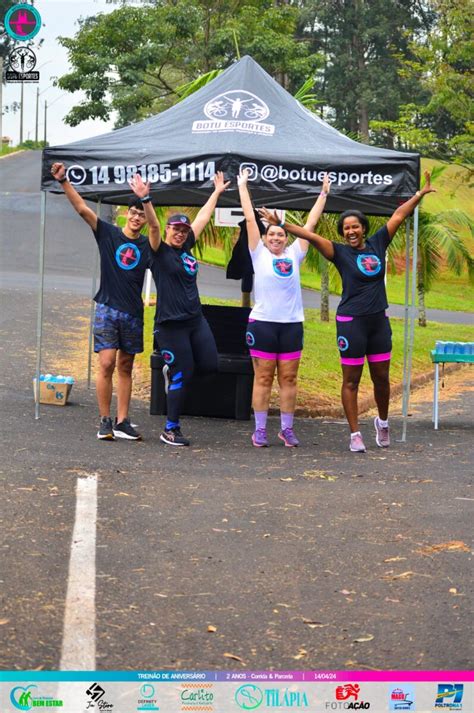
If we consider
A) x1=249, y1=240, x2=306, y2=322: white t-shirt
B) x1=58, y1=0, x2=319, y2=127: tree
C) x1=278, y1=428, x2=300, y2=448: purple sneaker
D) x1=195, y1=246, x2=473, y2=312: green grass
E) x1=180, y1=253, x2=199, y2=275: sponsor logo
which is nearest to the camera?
x1=180, y1=253, x2=199, y2=275: sponsor logo

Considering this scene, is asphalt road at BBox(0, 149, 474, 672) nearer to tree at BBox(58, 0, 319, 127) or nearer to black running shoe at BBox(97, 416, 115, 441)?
black running shoe at BBox(97, 416, 115, 441)

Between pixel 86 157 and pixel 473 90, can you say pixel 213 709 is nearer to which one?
pixel 86 157

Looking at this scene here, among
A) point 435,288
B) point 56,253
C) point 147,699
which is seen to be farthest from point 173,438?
point 435,288

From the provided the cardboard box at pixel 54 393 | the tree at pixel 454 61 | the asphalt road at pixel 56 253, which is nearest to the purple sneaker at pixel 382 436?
the cardboard box at pixel 54 393

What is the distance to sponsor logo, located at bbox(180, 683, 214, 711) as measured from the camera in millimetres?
4384

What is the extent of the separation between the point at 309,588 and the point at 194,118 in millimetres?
6062

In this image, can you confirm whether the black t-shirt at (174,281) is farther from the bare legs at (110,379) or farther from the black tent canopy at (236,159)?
the black tent canopy at (236,159)

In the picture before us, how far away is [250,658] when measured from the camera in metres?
4.87

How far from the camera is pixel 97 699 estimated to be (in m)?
4.41

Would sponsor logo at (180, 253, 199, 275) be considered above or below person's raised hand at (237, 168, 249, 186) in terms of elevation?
below

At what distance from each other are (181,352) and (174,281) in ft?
1.91

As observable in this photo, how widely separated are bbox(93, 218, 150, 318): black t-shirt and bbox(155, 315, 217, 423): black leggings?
378 mm

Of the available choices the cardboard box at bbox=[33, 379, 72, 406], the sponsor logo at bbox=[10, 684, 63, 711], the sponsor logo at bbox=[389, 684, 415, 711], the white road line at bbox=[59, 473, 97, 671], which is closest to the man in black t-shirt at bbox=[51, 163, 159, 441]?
the cardboard box at bbox=[33, 379, 72, 406]

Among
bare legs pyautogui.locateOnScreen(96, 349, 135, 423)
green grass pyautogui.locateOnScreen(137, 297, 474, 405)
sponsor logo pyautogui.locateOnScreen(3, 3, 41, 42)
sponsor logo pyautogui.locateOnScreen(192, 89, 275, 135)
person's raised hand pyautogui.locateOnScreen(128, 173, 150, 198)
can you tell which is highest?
sponsor logo pyautogui.locateOnScreen(3, 3, 41, 42)
